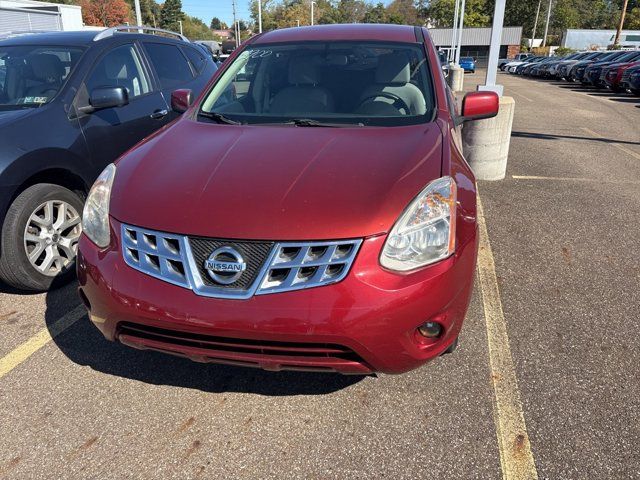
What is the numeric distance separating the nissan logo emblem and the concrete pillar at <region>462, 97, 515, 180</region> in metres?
5.20

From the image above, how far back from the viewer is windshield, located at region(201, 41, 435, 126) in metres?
3.26

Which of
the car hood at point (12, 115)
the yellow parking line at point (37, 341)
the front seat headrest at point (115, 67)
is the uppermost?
the front seat headrest at point (115, 67)

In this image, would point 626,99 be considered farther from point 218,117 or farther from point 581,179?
point 218,117

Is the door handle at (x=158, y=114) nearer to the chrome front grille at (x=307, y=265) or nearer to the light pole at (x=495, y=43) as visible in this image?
the chrome front grille at (x=307, y=265)

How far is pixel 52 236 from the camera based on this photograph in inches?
148

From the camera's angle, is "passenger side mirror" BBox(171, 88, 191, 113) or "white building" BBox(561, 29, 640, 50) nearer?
"passenger side mirror" BBox(171, 88, 191, 113)

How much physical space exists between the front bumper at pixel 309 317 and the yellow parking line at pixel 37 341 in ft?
Answer: 3.34

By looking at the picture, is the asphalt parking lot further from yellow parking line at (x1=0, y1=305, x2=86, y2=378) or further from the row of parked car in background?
the row of parked car in background

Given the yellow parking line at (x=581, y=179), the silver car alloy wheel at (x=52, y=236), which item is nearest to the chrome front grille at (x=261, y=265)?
the silver car alloy wheel at (x=52, y=236)

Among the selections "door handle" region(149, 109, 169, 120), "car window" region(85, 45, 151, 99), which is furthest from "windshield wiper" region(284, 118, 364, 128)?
"door handle" region(149, 109, 169, 120)

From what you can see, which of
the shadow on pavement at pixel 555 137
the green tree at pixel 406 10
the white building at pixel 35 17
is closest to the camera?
the shadow on pavement at pixel 555 137

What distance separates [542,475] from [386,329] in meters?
0.88

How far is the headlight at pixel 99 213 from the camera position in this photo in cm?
244

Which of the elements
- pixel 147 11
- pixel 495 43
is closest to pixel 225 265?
pixel 495 43
